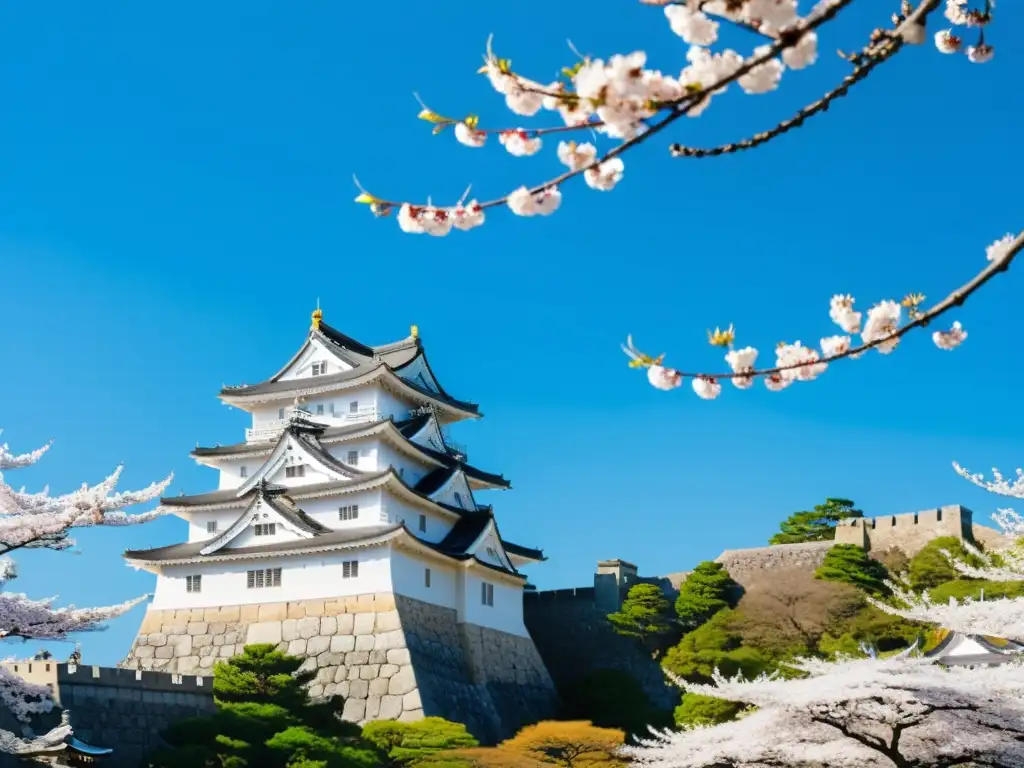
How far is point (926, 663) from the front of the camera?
16312mm

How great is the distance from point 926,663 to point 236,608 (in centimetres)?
1955

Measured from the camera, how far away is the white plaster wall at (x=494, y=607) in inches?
1313

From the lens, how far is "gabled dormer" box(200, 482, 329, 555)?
31547mm

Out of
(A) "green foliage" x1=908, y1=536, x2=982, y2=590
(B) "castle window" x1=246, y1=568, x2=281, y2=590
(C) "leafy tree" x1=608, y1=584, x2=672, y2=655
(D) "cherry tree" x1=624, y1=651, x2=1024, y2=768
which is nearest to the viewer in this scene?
(D) "cherry tree" x1=624, y1=651, x2=1024, y2=768

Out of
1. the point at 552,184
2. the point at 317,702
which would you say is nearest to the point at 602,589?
the point at 317,702

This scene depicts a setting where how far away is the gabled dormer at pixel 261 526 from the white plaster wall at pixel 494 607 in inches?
170

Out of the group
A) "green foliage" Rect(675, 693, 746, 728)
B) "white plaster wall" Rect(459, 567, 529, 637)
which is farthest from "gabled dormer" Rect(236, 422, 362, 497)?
"green foliage" Rect(675, 693, 746, 728)

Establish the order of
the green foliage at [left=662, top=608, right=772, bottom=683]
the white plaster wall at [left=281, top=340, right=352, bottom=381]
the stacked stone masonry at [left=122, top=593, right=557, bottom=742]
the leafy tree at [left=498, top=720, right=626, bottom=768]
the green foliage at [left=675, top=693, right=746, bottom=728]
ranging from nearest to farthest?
the leafy tree at [left=498, top=720, right=626, bottom=768] → the stacked stone masonry at [left=122, top=593, right=557, bottom=742] → the green foliage at [left=675, top=693, right=746, bottom=728] → the green foliage at [left=662, top=608, right=772, bottom=683] → the white plaster wall at [left=281, top=340, right=352, bottom=381]

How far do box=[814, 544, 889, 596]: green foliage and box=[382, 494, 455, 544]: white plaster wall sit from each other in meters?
12.6

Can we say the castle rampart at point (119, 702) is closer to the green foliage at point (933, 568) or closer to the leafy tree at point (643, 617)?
the leafy tree at point (643, 617)

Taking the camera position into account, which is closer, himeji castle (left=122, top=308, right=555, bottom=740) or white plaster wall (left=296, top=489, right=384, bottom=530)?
himeji castle (left=122, top=308, right=555, bottom=740)

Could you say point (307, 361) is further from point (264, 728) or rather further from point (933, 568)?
point (933, 568)

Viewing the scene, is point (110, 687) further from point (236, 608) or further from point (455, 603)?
point (455, 603)

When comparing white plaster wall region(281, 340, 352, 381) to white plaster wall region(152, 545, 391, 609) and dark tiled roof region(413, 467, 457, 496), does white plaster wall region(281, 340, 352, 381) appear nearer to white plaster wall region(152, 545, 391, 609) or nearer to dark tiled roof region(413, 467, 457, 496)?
dark tiled roof region(413, 467, 457, 496)
